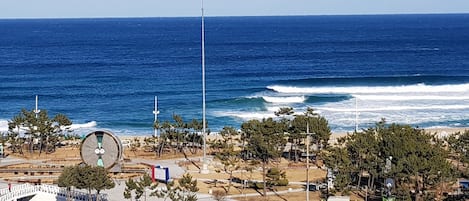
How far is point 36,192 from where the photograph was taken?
132 ft

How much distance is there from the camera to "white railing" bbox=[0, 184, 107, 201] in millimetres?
39000

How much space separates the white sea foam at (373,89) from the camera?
90.2m

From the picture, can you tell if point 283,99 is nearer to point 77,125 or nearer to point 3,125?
point 77,125

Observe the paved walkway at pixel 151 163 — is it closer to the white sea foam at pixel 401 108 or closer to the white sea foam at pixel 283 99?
the white sea foam at pixel 401 108

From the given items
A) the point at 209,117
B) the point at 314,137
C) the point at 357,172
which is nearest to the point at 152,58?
the point at 209,117

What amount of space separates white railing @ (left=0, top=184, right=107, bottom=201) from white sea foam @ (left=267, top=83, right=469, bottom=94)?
52195 millimetres

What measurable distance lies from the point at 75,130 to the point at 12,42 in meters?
112

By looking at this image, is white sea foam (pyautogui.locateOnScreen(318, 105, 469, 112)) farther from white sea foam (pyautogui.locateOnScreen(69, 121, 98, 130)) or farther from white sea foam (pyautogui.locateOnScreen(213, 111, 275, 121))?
white sea foam (pyautogui.locateOnScreen(69, 121, 98, 130))

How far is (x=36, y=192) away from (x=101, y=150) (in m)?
3.80

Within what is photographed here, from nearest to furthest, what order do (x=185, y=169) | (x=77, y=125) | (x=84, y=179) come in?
(x=84, y=179), (x=185, y=169), (x=77, y=125)

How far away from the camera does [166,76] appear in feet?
335

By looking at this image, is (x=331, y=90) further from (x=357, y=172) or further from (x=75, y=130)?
(x=357, y=172)

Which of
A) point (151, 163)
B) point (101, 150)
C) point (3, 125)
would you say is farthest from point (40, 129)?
point (3, 125)

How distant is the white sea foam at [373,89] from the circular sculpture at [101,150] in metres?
50.2
